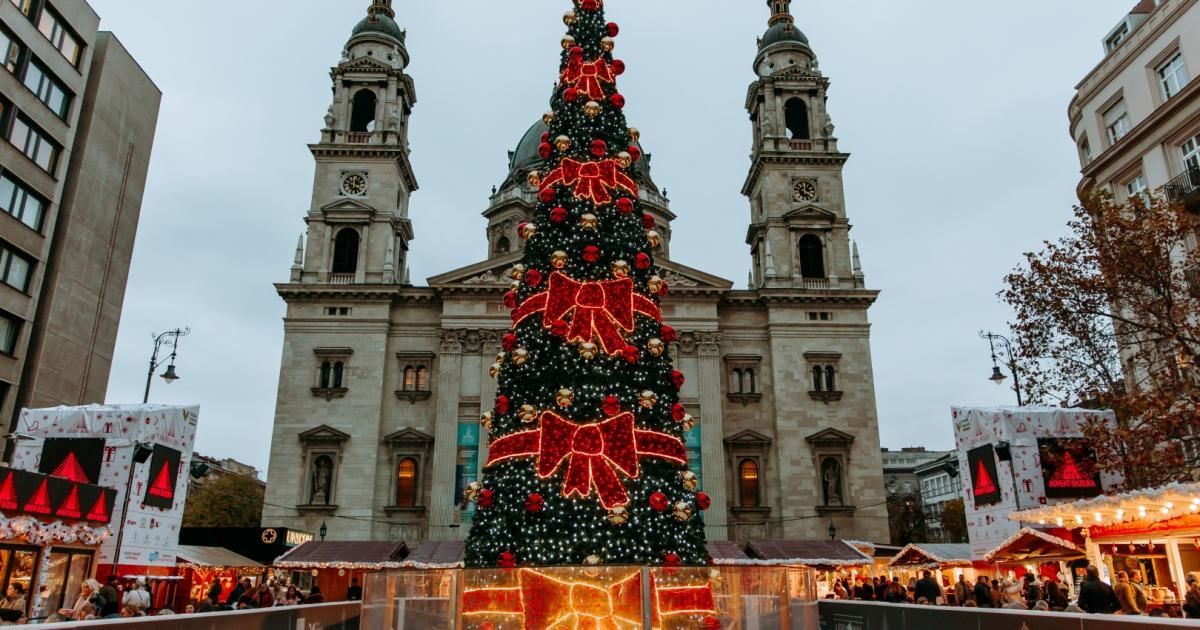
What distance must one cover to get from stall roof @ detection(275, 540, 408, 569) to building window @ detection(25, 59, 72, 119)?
69.3 feet

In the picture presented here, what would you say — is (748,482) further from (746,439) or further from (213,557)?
(213,557)

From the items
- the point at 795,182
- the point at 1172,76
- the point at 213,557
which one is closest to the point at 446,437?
the point at 213,557

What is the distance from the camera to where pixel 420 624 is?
940 centimetres

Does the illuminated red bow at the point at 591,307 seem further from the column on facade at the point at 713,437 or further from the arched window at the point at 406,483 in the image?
the arched window at the point at 406,483

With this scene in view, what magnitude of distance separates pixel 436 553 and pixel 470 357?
10.3 m

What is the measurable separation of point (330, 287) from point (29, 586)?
2461 cm

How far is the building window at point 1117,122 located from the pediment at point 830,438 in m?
17.6

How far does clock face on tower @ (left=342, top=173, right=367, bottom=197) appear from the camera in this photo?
4431 centimetres

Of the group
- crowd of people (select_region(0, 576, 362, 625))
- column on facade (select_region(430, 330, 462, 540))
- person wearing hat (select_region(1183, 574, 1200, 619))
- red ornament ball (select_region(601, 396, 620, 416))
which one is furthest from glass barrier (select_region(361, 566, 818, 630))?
column on facade (select_region(430, 330, 462, 540))

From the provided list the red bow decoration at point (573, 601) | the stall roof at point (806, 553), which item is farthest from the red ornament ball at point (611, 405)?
the stall roof at point (806, 553)

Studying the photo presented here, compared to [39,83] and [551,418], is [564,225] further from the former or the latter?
[39,83]

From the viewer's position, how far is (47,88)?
3303 cm

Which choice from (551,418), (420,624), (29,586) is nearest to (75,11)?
(29,586)

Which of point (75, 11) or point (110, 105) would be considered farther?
point (110, 105)
